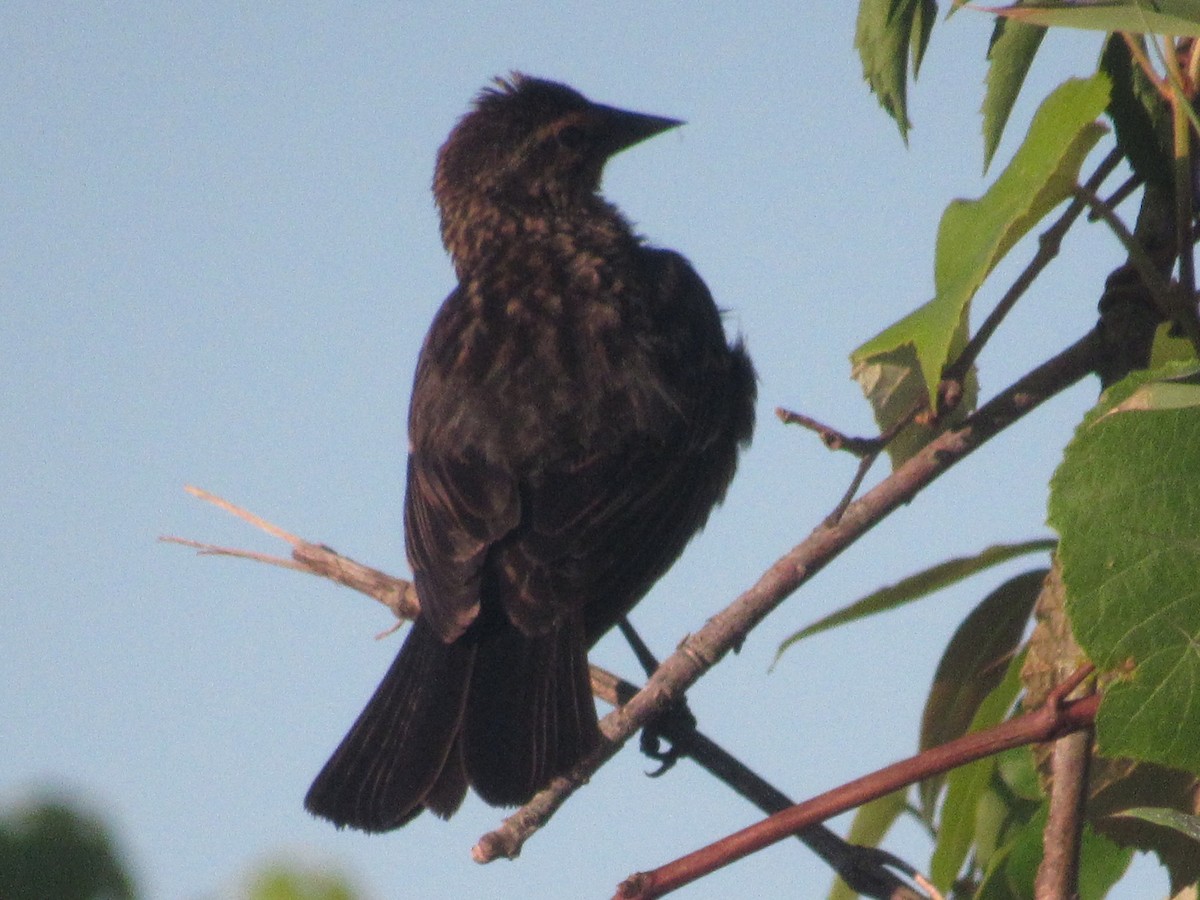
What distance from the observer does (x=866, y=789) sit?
1453 mm

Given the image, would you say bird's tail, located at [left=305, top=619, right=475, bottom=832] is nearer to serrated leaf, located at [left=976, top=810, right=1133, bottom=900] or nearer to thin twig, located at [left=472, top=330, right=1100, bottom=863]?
thin twig, located at [left=472, top=330, right=1100, bottom=863]

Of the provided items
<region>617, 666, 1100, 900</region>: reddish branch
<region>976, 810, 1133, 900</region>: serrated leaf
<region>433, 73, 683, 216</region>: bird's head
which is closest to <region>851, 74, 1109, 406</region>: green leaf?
<region>617, 666, 1100, 900</region>: reddish branch

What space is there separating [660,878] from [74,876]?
1.65 ft

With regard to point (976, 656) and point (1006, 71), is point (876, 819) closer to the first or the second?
point (976, 656)

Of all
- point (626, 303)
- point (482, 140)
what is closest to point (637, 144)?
point (482, 140)

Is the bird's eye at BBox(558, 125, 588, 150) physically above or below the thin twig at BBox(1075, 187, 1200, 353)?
above

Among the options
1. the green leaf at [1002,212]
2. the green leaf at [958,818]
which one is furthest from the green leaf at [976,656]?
the green leaf at [1002,212]

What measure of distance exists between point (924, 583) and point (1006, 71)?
791 mm

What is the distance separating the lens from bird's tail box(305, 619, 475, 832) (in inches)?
123

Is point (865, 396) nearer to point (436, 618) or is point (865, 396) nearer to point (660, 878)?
point (660, 878)

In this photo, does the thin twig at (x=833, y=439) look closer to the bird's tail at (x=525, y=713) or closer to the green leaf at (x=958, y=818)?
the green leaf at (x=958, y=818)

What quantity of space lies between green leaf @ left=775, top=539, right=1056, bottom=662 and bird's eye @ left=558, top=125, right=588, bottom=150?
3.13m

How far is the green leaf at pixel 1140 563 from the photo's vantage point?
148cm

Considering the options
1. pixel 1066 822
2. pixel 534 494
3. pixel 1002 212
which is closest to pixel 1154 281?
pixel 1002 212
